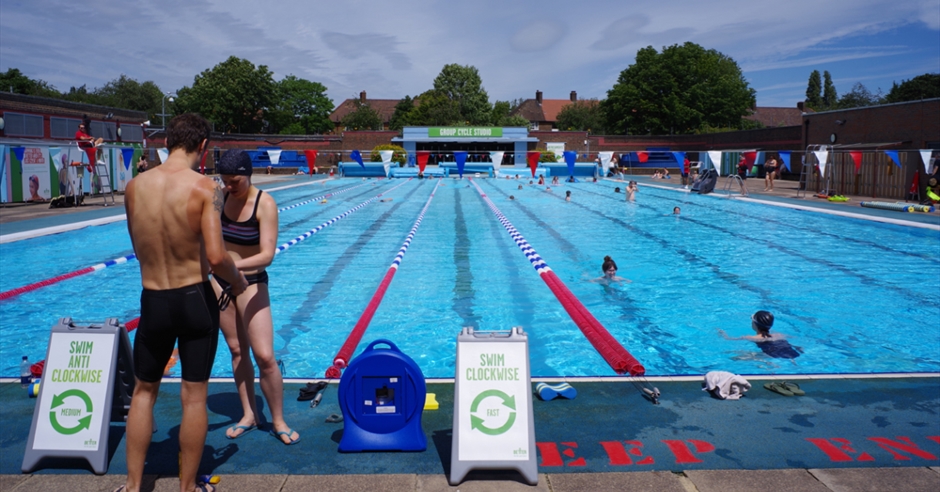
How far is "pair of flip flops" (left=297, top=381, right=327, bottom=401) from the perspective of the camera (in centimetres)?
427

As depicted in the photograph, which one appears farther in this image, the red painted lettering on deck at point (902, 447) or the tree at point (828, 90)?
the tree at point (828, 90)

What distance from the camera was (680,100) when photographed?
61969 mm

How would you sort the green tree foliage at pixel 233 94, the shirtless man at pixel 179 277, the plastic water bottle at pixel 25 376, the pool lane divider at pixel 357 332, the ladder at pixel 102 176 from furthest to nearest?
1. the green tree foliage at pixel 233 94
2. the ladder at pixel 102 176
3. the pool lane divider at pixel 357 332
4. the plastic water bottle at pixel 25 376
5. the shirtless man at pixel 179 277

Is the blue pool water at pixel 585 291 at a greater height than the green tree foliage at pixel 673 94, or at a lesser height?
lesser

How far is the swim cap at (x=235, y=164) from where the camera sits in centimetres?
348

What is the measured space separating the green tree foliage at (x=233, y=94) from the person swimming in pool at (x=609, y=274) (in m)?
64.7

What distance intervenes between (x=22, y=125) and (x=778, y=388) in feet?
116

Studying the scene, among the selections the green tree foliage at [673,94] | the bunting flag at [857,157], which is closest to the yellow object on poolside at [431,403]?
the bunting flag at [857,157]

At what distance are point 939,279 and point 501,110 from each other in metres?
90.1

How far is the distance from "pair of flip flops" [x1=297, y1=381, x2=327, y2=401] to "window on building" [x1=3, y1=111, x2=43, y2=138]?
3196 cm

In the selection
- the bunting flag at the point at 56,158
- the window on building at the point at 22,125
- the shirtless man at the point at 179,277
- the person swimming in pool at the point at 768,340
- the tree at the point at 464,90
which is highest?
the tree at the point at 464,90

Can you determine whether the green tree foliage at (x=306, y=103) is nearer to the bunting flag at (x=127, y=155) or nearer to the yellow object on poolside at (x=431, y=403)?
the bunting flag at (x=127, y=155)

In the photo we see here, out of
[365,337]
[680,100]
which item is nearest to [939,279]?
[365,337]

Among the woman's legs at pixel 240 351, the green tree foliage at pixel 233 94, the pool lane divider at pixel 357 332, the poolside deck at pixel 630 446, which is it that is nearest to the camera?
the poolside deck at pixel 630 446
